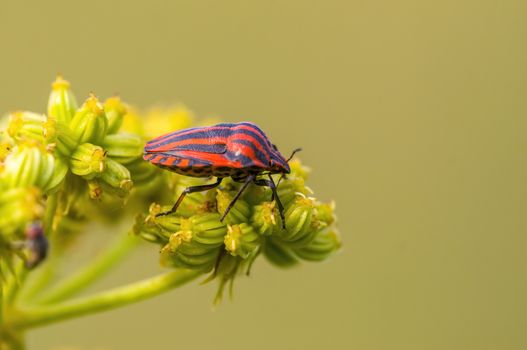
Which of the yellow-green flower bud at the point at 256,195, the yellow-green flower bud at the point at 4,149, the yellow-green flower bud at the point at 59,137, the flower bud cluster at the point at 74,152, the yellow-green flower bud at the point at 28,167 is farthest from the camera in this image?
the yellow-green flower bud at the point at 256,195

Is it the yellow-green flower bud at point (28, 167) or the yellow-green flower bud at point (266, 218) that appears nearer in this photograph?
the yellow-green flower bud at point (28, 167)

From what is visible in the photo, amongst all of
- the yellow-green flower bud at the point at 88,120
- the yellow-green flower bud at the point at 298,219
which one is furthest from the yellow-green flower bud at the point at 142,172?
the yellow-green flower bud at the point at 298,219

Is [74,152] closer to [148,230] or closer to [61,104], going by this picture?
[61,104]

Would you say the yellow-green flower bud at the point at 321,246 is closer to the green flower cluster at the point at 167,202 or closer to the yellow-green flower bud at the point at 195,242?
the green flower cluster at the point at 167,202

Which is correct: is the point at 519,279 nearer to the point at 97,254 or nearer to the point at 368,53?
the point at 368,53

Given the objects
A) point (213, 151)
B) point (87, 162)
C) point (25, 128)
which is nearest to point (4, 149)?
point (25, 128)

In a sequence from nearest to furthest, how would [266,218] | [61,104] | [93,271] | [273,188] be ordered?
[266,218] → [273,188] → [61,104] → [93,271]
